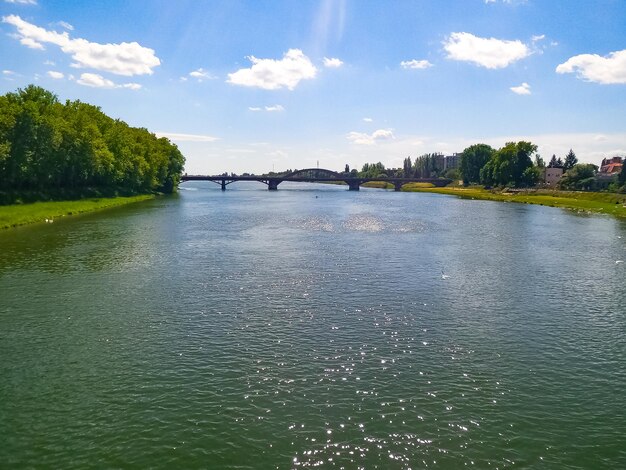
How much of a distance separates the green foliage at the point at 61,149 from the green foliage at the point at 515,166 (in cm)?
11073

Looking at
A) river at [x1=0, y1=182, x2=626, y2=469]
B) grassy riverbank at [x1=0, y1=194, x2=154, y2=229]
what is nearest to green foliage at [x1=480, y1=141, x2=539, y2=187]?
grassy riverbank at [x1=0, y1=194, x2=154, y2=229]

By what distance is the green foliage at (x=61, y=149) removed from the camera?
69.6 metres

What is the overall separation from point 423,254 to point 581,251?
54.3 feet

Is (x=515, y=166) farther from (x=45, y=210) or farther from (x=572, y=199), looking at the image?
(x=45, y=210)

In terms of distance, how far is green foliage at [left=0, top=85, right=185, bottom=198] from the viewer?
69.6 m

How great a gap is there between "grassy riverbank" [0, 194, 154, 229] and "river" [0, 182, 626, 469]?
73.9ft

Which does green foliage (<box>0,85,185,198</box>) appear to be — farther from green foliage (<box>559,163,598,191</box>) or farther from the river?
green foliage (<box>559,163,598,191</box>)

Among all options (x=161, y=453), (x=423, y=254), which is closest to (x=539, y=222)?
(x=423, y=254)

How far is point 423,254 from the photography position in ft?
148

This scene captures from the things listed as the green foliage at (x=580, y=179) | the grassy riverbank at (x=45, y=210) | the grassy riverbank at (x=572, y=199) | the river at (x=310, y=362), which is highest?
the green foliage at (x=580, y=179)

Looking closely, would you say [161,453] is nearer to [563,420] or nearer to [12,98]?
[563,420]

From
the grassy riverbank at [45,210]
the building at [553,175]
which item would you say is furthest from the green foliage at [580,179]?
the grassy riverbank at [45,210]

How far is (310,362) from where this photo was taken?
1984 cm

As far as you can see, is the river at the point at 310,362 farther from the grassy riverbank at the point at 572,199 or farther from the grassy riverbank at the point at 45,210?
the grassy riverbank at the point at 572,199
